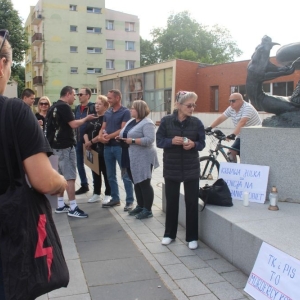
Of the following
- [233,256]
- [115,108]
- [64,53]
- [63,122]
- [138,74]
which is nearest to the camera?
[233,256]

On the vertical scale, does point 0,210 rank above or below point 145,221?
above

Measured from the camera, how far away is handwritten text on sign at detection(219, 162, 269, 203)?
198 inches

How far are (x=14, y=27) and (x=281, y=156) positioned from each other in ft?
105

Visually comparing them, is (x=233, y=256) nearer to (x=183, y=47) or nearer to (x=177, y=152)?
(x=177, y=152)

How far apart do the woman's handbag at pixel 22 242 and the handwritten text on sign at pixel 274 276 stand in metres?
1.79

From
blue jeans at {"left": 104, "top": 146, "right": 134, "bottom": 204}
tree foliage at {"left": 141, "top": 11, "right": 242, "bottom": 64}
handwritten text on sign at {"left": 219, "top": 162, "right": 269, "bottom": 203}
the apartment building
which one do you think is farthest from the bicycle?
tree foliage at {"left": 141, "top": 11, "right": 242, "bottom": 64}

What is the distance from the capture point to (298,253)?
3.27 meters

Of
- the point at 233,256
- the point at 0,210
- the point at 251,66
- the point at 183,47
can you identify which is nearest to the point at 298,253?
the point at 233,256

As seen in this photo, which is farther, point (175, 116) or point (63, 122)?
point (63, 122)

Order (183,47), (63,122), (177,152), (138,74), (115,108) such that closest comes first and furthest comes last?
(177,152) < (63,122) < (115,108) < (138,74) < (183,47)

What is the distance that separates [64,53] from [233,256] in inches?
2134

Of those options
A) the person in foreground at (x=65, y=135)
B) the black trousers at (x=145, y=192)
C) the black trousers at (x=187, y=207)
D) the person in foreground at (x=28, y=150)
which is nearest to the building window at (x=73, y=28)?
the person in foreground at (x=65, y=135)

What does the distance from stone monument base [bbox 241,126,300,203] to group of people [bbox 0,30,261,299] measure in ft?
3.33

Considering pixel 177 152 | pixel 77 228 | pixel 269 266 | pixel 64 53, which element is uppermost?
pixel 64 53
